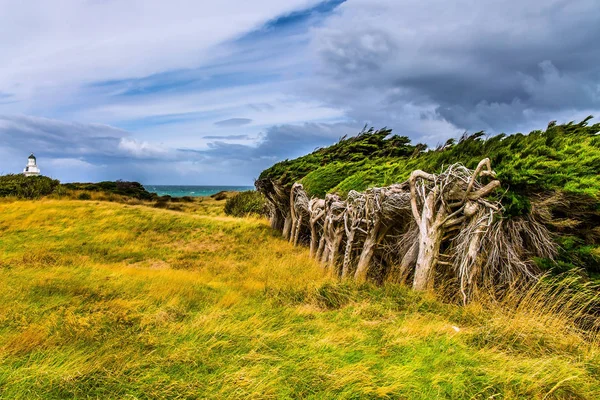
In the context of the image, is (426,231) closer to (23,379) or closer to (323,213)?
(323,213)

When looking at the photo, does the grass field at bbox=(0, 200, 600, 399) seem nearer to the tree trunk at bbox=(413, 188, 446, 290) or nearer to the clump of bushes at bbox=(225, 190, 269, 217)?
the tree trunk at bbox=(413, 188, 446, 290)

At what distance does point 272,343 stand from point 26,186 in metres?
28.6

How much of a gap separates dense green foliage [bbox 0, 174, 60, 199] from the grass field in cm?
2030

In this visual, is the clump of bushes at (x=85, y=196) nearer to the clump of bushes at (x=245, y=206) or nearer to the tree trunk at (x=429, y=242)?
the clump of bushes at (x=245, y=206)

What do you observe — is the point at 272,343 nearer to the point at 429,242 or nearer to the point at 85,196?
the point at 429,242

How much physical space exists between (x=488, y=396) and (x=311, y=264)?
7737 millimetres

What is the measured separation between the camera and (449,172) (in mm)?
6367

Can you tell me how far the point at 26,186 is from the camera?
25.2m

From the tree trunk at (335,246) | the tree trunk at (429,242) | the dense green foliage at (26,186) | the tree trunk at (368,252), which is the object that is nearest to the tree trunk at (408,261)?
the tree trunk at (429,242)

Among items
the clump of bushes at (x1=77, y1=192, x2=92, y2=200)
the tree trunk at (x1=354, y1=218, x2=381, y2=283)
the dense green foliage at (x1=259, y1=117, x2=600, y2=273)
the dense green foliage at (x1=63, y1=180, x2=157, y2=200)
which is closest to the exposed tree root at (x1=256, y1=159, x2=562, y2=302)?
the tree trunk at (x1=354, y1=218, x2=381, y2=283)

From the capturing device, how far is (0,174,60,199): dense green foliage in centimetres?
2388

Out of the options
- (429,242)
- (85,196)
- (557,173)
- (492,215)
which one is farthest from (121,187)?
(557,173)

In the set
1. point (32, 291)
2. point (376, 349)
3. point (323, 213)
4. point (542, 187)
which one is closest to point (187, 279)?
point (32, 291)

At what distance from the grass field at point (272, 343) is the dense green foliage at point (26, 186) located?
20.3m
